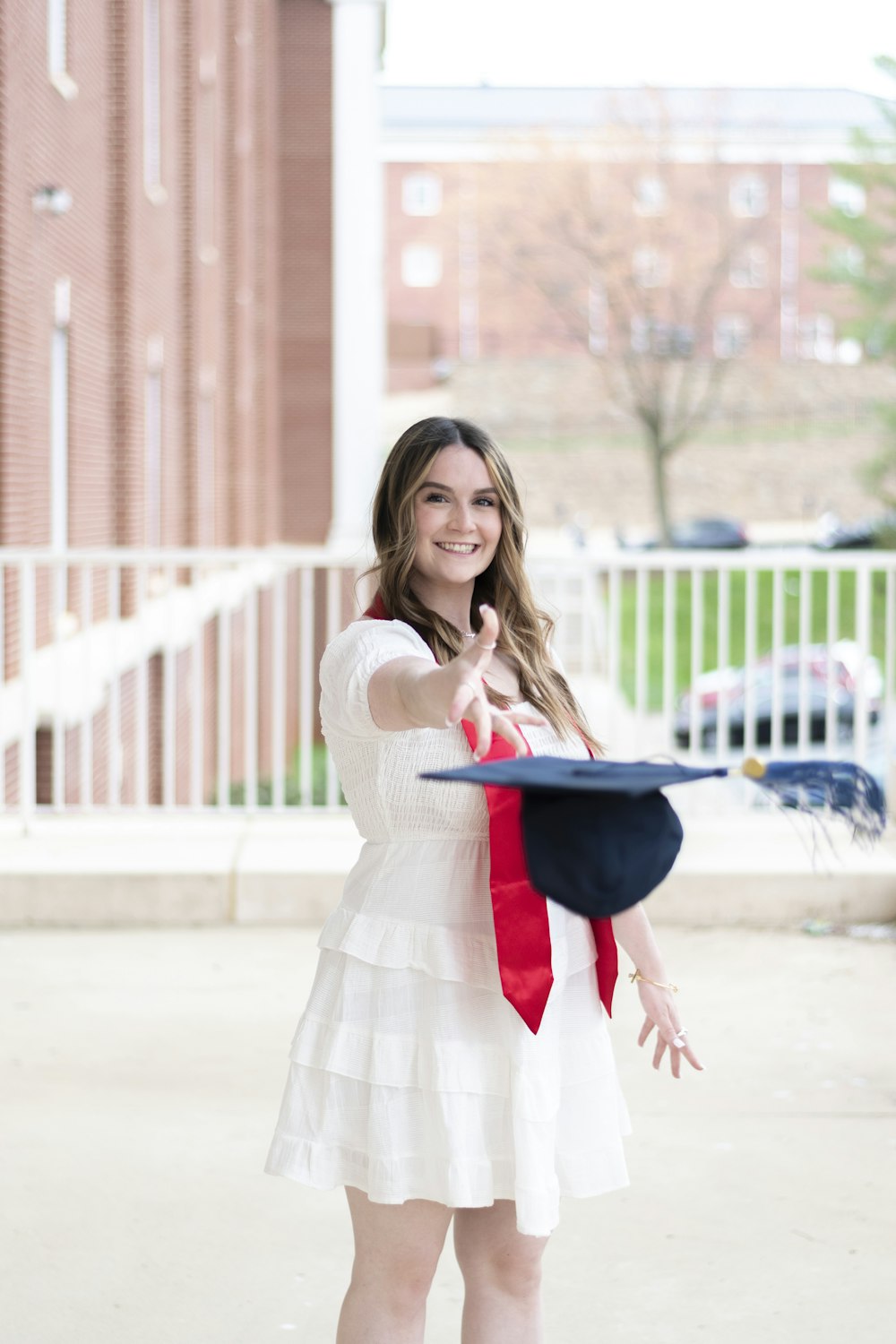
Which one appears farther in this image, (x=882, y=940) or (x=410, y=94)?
(x=410, y=94)

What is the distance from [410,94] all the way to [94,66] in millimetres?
66275

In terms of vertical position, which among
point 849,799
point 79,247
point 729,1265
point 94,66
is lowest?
point 729,1265

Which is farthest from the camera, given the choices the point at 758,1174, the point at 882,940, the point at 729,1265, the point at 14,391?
the point at 14,391

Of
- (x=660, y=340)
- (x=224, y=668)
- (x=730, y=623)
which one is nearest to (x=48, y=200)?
(x=224, y=668)

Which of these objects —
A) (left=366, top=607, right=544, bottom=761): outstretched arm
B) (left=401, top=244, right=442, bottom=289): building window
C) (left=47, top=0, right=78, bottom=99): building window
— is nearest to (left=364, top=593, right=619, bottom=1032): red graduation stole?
(left=366, top=607, right=544, bottom=761): outstretched arm

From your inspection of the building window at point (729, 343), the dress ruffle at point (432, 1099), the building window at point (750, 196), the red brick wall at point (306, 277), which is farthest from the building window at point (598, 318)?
the dress ruffle at point (432, 1099)

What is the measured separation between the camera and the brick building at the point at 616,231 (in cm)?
4822

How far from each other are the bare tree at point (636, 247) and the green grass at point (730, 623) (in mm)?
6368

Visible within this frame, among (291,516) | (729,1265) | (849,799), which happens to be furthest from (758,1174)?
(291,516)

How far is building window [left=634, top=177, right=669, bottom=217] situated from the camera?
159ft

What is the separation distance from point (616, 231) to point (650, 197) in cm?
217

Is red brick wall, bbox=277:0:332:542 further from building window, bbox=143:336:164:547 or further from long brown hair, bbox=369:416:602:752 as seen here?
long brown hair, bbox=369:416:602:752

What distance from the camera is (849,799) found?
2.30m

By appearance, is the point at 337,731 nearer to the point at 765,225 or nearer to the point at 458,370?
the point at 765,225
